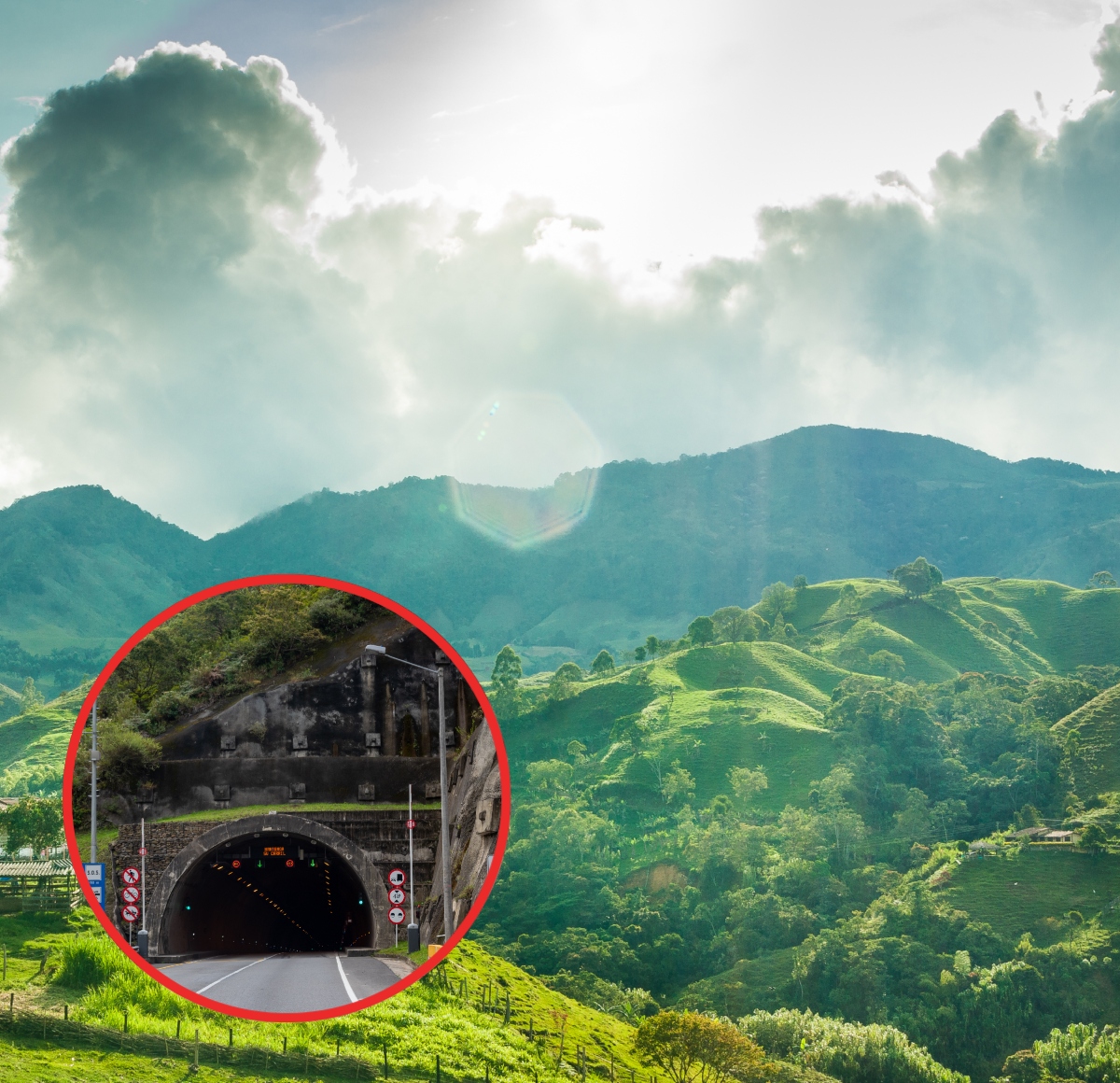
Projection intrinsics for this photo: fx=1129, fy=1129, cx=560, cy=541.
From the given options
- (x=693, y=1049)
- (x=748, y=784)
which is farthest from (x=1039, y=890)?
(x=693, y=1049)

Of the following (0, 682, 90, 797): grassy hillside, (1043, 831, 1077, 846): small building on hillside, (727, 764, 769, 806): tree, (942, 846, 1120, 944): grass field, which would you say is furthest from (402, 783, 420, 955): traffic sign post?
(727, 764, 769, 806): tree

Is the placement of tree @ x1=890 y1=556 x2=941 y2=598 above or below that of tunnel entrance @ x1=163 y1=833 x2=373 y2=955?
above

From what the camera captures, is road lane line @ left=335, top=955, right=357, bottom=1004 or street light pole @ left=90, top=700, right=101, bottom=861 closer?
street light pole @ left=90, top=700, right=101, bottom=861

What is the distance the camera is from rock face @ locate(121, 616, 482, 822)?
4.57 m

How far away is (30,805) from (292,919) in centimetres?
4475

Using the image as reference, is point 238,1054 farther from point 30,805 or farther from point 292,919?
point 30,805

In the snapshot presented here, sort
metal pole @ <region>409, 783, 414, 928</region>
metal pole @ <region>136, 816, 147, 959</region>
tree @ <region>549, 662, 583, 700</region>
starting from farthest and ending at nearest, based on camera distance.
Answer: tree @ <region>549, 662, 583, 700</region> < metal pole @ <region>409, 783, 414, 928</region> < metal pole @ <region>136, 816, 147, 959</region>

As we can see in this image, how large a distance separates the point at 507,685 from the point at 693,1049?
58.6m

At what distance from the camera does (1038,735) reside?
72.4m

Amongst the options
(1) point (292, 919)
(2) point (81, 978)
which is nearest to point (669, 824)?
(2) point (81, 978)

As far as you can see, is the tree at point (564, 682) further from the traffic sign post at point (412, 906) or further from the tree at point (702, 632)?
the traffic sign post at point (412, 906)

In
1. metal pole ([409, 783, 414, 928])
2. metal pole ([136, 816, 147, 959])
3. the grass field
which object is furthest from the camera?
the grass field

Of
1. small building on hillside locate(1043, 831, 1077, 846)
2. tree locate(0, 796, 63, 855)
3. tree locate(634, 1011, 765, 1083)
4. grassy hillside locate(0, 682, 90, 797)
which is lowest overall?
tree locate(634, 1011, 765, 1083)

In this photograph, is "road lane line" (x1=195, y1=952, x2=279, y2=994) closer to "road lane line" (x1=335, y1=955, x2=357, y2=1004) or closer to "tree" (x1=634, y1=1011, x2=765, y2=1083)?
"road lane line" (x1=335, y1=955, x2=357, y2=1004)
